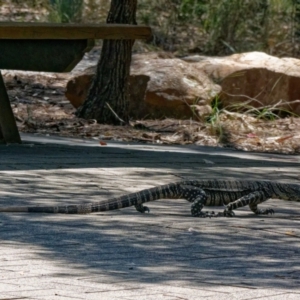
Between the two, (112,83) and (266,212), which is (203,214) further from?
(112,83)

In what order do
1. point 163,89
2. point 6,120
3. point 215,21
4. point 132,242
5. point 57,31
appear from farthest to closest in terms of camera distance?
point 215,21, point 163,89, point 6,120, point 57,31, point 132,242

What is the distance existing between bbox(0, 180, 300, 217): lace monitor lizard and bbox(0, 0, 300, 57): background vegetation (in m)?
12.8

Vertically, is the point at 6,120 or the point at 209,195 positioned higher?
the point at 209,195

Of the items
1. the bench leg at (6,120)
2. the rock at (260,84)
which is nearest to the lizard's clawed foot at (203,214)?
the bench leg at (6,120)

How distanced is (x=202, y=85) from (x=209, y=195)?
24.7 feet

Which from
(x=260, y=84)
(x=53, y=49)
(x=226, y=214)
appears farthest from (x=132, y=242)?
(x=260, y=84)

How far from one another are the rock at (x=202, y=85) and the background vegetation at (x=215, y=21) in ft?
15.7

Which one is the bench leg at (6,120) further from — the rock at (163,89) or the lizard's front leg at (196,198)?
the rock at (163,89)

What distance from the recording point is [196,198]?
689 cm

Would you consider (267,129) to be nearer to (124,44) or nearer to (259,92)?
(259,92)

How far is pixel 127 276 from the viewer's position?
473 centimetres

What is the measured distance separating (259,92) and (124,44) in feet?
8.56

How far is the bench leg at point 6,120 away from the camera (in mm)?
10039

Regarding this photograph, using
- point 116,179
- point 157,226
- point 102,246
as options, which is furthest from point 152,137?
point 102,246
